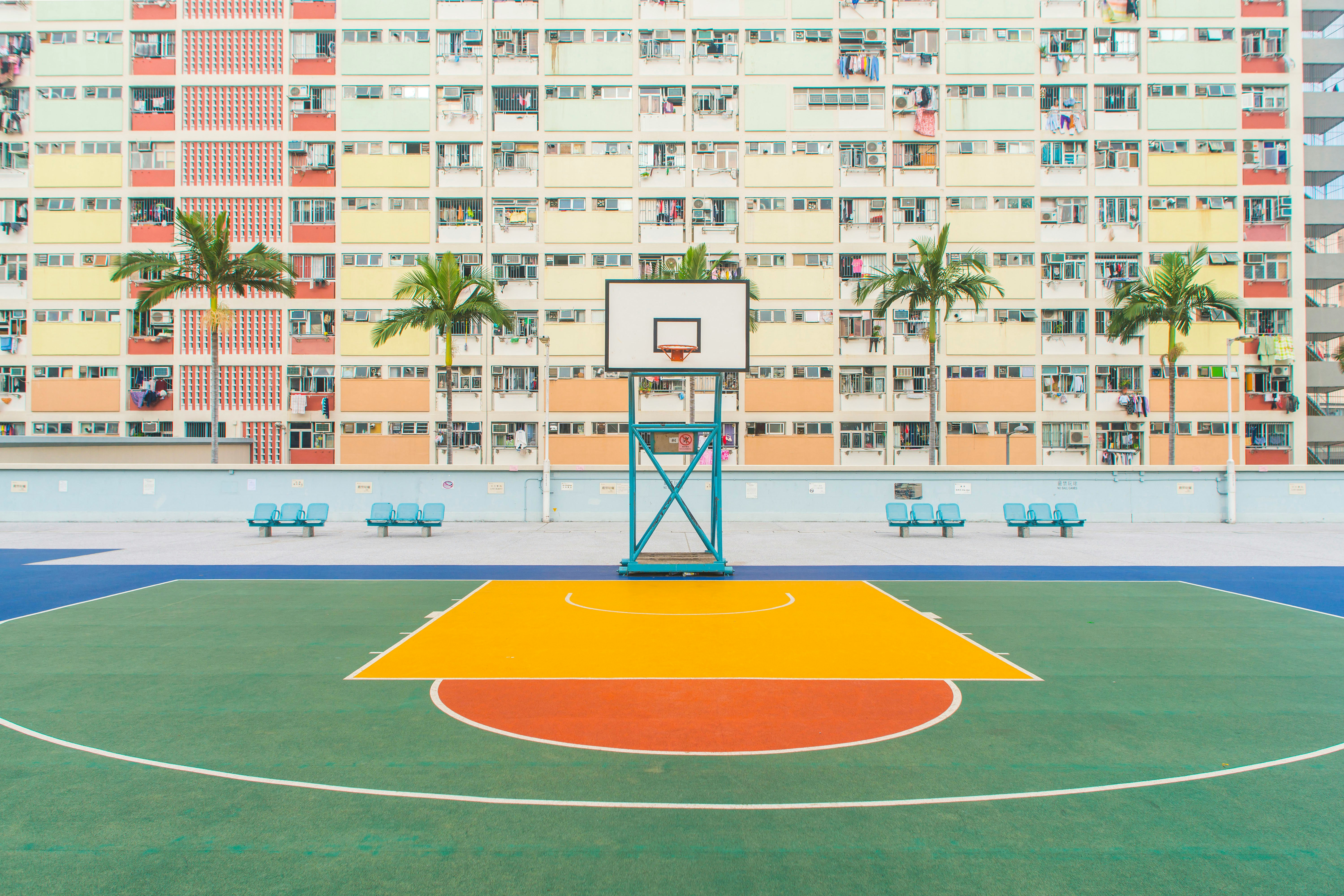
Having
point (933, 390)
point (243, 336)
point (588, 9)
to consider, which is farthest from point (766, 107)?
point (243, 336)

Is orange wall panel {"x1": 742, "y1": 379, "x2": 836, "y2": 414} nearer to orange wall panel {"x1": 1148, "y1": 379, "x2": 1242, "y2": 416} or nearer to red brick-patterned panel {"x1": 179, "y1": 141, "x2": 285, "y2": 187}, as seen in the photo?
orange wall panel {"x1": 1148, "y1": 379, "x2": 1242, "y2": 416}

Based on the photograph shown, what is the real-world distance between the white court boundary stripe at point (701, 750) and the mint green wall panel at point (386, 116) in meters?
41.3

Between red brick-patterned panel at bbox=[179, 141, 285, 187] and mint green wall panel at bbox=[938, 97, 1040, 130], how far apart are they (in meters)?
37.8

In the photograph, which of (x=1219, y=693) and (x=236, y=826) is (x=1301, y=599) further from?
(x=236, y=826)

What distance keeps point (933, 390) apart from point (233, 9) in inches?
1716

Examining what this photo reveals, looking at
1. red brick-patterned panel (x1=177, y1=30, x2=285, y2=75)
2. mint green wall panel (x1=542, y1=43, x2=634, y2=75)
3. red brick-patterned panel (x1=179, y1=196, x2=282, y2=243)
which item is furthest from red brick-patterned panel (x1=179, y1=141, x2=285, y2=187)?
mint green wall panel (x1=542, y1=43, x2=634, y2=75)

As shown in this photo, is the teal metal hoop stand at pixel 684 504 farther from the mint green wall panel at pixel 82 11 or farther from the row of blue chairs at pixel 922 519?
the mint green wall panel at pixel 82 11

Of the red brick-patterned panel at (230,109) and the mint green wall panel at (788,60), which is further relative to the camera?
the mint green wall panel at (788,60)

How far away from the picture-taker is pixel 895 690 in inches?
352

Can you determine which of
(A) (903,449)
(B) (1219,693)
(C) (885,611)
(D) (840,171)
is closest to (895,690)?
(B) (1219,693)

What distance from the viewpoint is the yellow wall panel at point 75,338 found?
42.1 meters

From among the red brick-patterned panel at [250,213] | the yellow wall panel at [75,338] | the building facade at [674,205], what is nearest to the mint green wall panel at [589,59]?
the building facade at [674,205]

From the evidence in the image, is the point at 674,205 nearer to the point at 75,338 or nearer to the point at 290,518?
the point at 290,518

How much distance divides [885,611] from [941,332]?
31.8m
